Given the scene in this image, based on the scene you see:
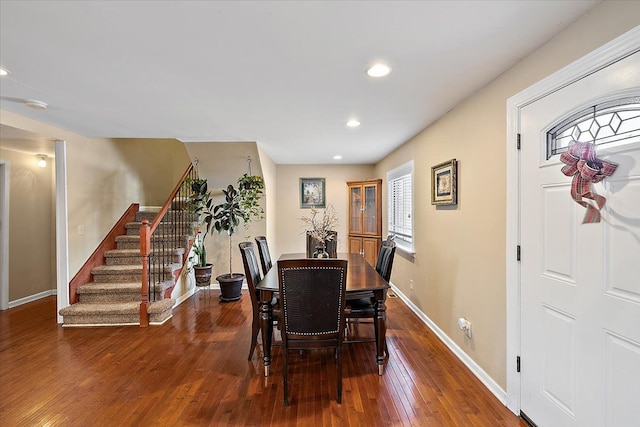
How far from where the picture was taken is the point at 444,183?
316cm

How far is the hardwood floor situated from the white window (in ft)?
5.09

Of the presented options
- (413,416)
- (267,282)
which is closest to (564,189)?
(413,416)

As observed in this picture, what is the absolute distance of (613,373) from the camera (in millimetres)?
1415

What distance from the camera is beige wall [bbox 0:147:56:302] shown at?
4.54 meters

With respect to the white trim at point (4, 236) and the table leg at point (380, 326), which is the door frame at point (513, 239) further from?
the white trim at point (4, 236)

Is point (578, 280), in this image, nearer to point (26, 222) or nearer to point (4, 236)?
point (4, 236)

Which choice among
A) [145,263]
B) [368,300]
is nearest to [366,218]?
[368,300]

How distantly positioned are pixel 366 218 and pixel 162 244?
377 centimetres

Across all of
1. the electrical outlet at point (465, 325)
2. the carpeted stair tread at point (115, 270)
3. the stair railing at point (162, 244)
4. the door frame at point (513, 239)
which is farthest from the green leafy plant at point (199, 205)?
the door frame at point (513, 239)

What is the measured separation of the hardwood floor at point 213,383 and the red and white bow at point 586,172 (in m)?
1.45

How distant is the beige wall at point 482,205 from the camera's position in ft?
5.28

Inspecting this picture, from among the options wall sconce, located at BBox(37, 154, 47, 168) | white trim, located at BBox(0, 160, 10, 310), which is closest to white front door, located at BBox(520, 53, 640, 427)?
white trim, located at BBox(0, 160, 10, 310)

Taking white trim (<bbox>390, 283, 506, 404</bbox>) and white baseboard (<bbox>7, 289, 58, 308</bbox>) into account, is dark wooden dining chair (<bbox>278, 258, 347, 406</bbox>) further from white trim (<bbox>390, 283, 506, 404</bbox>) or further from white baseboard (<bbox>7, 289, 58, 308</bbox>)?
white baseboard (<bbox>7, 289, 58, 308</bbox>)

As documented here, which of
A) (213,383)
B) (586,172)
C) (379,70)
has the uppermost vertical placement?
(379,70)
